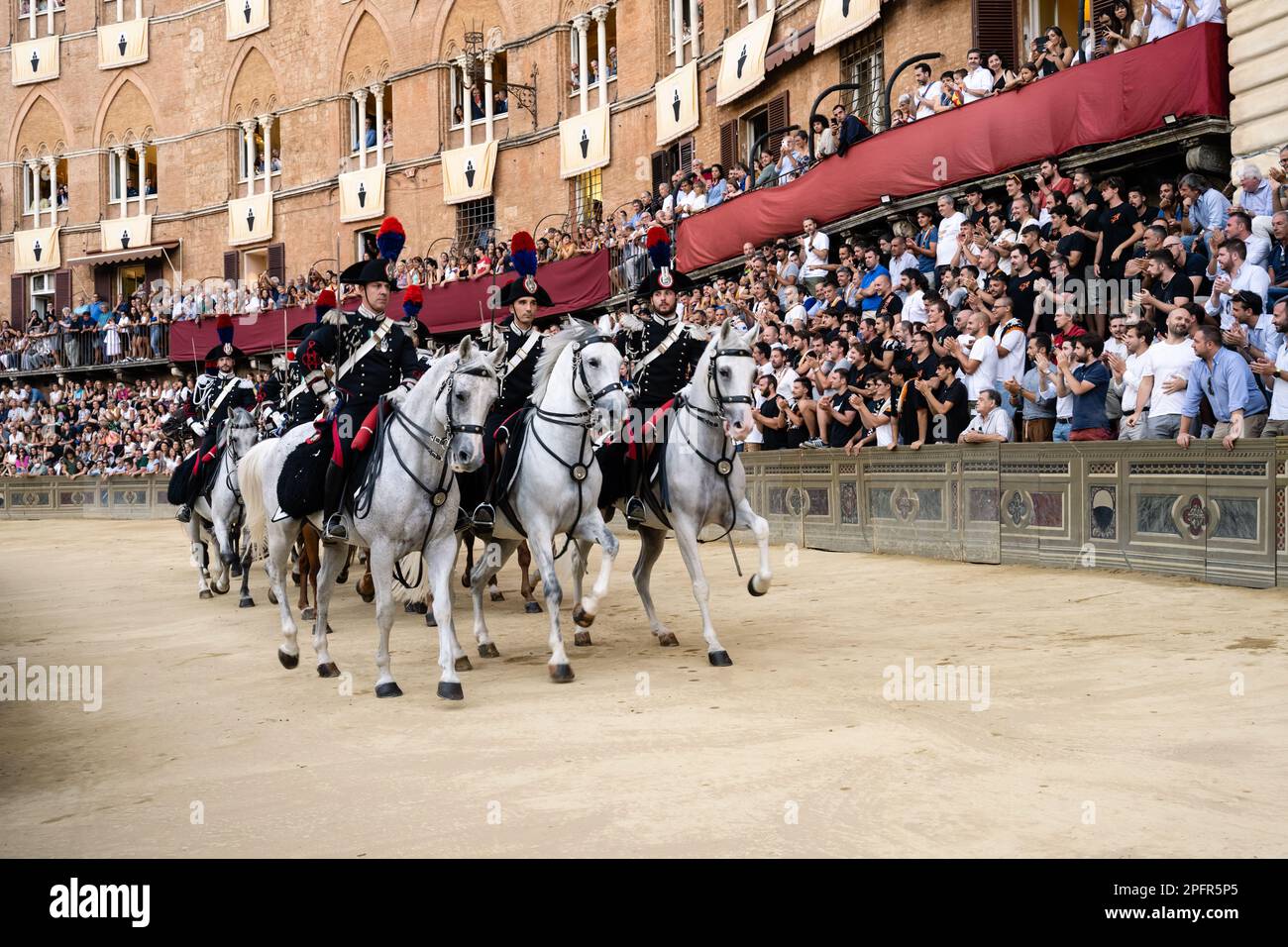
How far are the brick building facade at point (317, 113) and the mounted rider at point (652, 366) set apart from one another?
18.7m

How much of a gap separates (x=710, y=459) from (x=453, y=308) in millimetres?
29547

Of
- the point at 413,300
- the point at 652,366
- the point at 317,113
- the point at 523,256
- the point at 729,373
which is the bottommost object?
the point at 729,373

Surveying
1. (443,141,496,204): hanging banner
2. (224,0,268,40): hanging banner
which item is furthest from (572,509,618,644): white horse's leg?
(224,0,268,40): hanging banner

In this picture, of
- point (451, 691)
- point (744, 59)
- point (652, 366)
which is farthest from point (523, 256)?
point (744, 59)

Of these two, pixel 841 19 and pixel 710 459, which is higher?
pixel 841 19

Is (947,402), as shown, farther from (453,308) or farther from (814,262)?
(453,308)

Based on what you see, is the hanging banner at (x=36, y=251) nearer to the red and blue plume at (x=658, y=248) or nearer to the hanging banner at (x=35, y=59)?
the hanging banner at (x=35, y=59)

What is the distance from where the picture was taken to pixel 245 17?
50625 mm

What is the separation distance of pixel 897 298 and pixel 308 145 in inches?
1483

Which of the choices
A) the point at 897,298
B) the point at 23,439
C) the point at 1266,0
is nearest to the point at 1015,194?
the point at 897,298

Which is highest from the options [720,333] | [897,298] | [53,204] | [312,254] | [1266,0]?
[53,204]

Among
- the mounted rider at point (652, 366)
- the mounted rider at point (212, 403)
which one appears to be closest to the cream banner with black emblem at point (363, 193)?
the mounted rider at point (212, 403)
